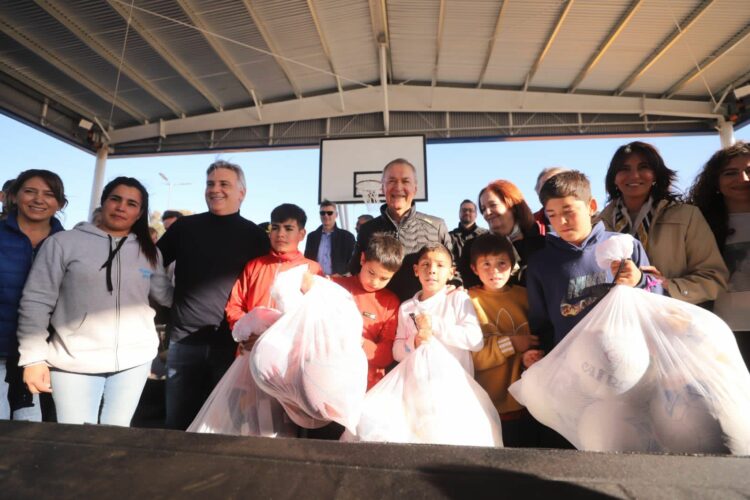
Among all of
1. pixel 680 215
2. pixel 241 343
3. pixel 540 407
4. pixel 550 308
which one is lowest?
pixel 540 407

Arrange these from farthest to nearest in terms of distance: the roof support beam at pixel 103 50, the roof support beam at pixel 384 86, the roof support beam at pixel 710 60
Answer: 1. the roof support beam at pixel 384 86
2. the roof support beam at pixel 710 60
3. the roof support beam at pixel 103 50

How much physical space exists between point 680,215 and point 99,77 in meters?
8.29

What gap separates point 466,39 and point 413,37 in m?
0.83

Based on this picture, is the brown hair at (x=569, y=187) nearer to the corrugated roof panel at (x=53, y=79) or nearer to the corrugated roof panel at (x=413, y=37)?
the corrugated roof panel at (x=413, y=37)

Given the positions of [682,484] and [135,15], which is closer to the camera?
[682,484]

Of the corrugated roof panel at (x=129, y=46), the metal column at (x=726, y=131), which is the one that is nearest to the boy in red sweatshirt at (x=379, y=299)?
the corrugated roof panel at (x=129, y=46)

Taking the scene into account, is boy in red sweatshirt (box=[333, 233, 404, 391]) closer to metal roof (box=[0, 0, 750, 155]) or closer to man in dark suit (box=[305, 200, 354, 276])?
man in dark suit (box=[305, 200, 354, 276])

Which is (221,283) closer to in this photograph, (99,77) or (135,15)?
(135,15)

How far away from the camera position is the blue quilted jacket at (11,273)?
1302 millimetres

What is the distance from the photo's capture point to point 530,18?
17.3 ft

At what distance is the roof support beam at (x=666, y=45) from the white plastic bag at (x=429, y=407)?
6.51 meters

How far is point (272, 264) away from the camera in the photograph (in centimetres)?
156

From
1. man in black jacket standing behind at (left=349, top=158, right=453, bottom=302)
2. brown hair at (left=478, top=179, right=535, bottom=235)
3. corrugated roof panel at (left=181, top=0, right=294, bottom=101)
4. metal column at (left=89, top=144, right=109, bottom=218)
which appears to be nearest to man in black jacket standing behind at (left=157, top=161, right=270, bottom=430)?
man in black jacket standing behind at (left=349, top=158, right=453, bottom=302)

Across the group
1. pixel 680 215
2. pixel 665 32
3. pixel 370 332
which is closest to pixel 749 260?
pixel 680 215
